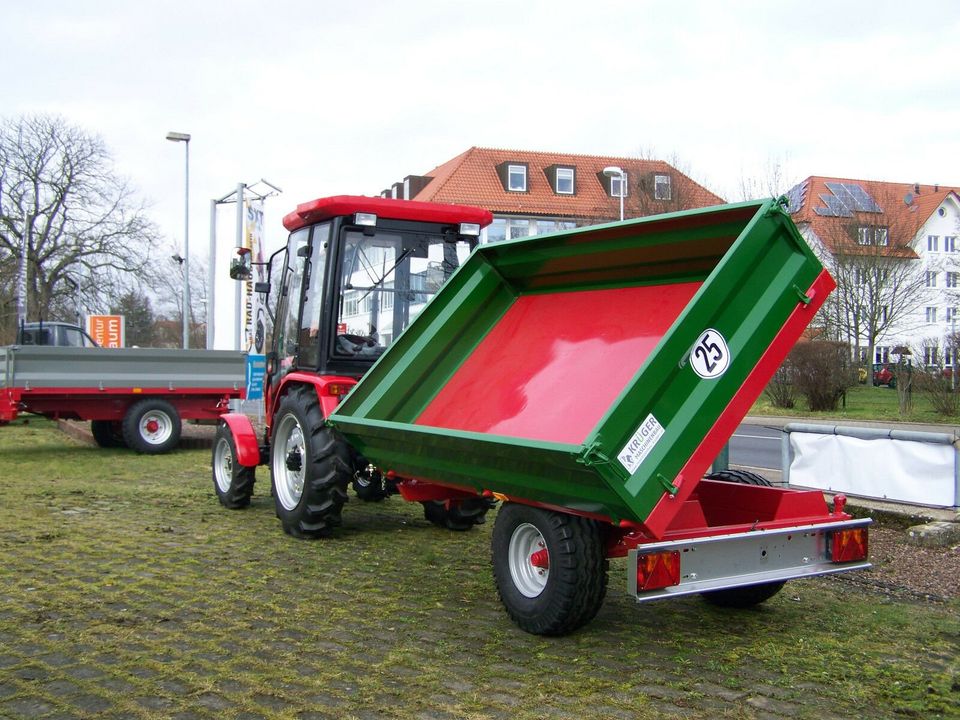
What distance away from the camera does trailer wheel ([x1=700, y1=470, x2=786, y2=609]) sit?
17.2ft

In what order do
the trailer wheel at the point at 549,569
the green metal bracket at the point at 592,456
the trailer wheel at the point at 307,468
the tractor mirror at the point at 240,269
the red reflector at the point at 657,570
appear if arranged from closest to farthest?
1. the green metal bracket at the point at 592,456
2. the red reflector at the point at 657,570
3. the trailer wheel at the point at 549,569
4. the trailer wheel at the point at 307,468
5. the tractor mirror at the point at 240,269

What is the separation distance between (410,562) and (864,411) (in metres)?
19.0

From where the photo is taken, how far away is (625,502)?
4.09 meters

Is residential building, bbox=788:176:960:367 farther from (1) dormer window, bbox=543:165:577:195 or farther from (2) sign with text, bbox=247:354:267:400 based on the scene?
(2) sign with text, bbox=247:354:267:400

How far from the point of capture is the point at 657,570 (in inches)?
166

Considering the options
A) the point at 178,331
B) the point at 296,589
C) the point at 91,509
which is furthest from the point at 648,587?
the point at 178,331

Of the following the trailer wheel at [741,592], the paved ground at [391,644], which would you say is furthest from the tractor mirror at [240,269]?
the trailer wheel at [741,592]

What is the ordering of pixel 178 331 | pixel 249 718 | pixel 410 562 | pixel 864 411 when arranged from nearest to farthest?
pixel 249 718 < pixel 410 562 < pixel 864 411 < pixel 178 331

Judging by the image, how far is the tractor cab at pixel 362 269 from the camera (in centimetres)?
756

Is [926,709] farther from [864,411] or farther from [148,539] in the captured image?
[864,411]

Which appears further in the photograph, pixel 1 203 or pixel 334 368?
pixel 1 203

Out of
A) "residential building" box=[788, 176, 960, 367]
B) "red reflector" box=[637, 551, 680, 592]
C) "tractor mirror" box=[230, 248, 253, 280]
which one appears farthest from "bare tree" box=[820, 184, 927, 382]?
"red reflector" box=[637, 551, 680, 592]

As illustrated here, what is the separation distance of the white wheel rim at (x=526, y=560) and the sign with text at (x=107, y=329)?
24.4 m

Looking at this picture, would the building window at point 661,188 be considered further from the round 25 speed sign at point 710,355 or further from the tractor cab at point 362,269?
the round 25 speed sign at point 710,355
